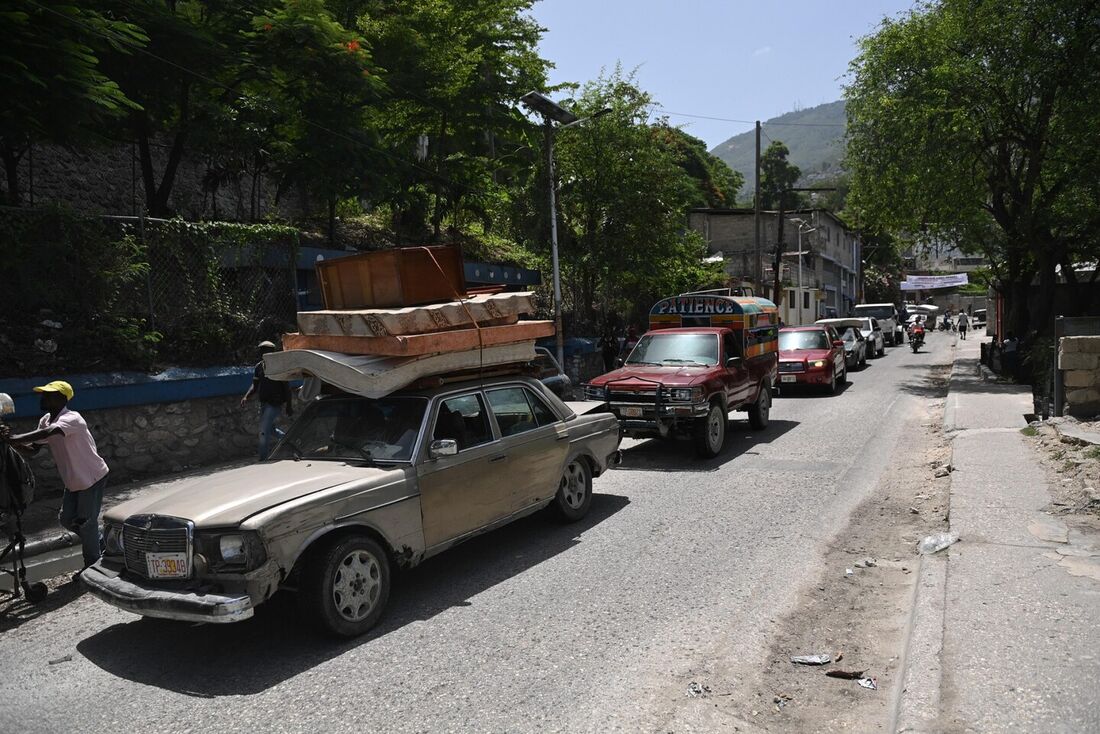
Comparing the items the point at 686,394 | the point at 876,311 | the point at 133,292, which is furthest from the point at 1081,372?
the point at 876,311

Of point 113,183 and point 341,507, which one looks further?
point 113,183

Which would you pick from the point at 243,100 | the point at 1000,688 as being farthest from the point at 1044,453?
the point at 243,100

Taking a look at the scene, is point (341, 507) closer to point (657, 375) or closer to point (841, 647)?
point (841, 647)

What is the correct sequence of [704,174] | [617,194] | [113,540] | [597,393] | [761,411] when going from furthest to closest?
[704,174] < [617,194] < [761,411] < [597,393] < [113,540]

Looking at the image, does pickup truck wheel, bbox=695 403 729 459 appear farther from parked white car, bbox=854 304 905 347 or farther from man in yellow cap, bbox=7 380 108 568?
parked white car, bbox=854 304 905 347

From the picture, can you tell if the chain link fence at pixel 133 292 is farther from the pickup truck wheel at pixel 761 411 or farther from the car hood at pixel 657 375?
the pickup truck wheel at pixel 761 411

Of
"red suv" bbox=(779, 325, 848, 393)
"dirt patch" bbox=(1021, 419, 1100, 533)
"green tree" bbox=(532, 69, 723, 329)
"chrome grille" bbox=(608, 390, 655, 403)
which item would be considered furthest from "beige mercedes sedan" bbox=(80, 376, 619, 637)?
"green tree" bbox=(532, 69, 723, 329)

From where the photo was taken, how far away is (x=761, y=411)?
1295 centimetres

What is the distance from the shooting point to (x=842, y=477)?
31.0 ft

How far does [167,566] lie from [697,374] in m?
7.52

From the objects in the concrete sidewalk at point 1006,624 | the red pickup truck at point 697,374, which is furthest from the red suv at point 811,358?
the concrete sidewalk at point 1006,624

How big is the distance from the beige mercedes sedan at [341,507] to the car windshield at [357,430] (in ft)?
0.04

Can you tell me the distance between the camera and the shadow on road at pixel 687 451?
10.3 meters

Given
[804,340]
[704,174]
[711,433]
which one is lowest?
[711,433]
